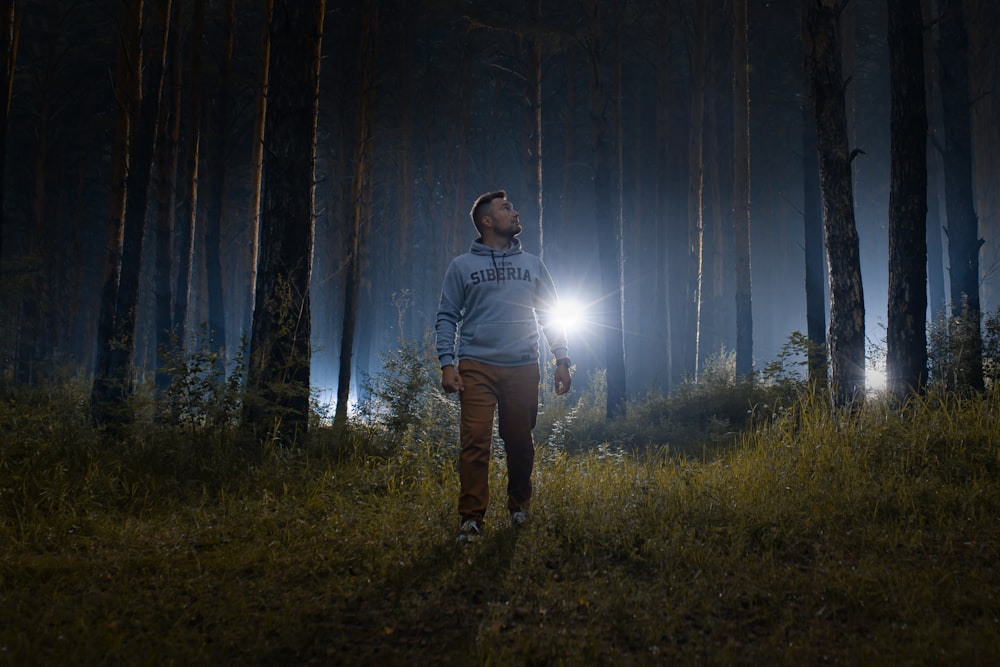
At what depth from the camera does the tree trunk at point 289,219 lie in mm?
6539

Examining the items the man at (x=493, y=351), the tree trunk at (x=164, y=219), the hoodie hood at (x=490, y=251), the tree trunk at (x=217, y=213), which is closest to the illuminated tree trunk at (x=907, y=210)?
the man at (x=493, y=351)

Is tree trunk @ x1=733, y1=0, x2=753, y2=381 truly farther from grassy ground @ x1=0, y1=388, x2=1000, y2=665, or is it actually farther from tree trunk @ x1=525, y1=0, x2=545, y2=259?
grassy ground @ x1=0, y1=388, x2=1000, y2=665

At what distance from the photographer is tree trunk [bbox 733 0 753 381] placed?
1445cm

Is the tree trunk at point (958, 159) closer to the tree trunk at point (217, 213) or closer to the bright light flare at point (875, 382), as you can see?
the bright light flare at point (875, 382)

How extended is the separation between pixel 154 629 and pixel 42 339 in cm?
2100

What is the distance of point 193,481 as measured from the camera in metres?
5.16

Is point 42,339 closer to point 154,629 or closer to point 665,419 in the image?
point 665,419

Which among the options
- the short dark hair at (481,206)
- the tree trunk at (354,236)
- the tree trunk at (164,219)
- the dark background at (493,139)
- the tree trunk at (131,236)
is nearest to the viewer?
the short dark hair at (481,206)

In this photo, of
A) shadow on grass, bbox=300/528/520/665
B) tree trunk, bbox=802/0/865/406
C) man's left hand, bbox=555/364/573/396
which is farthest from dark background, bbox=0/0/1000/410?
shadow on grass, bbox=300/528/520/665

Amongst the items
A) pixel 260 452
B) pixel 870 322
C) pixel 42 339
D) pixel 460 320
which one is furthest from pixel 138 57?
pixel 870 322

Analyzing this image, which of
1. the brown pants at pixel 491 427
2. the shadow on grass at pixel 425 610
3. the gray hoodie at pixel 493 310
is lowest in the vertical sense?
the shadow on grass at pixel 425 610

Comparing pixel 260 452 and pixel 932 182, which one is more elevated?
pixel 932 182

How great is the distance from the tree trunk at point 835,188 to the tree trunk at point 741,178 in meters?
6.66

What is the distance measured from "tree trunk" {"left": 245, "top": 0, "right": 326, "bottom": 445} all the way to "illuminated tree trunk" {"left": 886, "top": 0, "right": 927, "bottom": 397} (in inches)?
259
